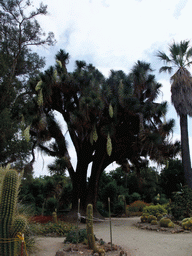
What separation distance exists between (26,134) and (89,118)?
3.59 metres

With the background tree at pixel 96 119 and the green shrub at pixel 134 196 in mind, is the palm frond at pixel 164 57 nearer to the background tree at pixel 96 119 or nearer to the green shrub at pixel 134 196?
the background tree at pixel 96 119

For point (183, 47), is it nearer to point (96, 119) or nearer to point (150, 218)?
point (96, 119)

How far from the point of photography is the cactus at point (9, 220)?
408cm

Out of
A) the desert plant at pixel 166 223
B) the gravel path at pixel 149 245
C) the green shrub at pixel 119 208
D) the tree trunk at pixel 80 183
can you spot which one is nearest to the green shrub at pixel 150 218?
the desert plant at pixel 166 223

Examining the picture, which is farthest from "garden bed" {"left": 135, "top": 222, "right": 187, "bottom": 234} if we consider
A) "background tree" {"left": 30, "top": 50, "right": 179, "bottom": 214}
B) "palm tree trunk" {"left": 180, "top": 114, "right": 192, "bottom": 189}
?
"palm tree trunk" {"left": 180, "top": 114, "right": 192, "bottom": 189}

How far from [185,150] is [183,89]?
5061 millimetres

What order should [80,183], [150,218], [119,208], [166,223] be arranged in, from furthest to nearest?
[119,208] → [80,183] → [150,218] → [166,223]

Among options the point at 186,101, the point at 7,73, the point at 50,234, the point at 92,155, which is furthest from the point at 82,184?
the point at 186,101

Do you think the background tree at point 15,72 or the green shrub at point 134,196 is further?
the green shrub at point 134,196

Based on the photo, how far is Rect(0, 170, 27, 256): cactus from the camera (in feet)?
13.4

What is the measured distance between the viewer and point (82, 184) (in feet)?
49.0

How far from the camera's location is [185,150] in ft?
60.4

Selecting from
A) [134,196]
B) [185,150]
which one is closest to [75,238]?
[185,150]

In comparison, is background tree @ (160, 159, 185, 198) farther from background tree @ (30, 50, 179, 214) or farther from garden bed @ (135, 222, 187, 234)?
garden bed @ (135, 222, 187, 234)
